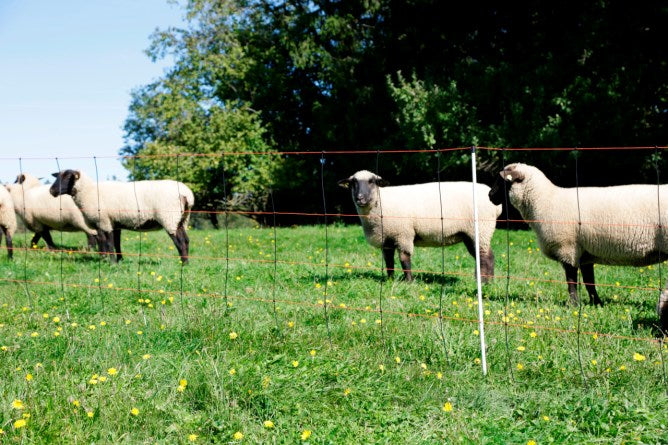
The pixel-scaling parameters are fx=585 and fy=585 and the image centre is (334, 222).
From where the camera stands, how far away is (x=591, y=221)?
6777 millimetres

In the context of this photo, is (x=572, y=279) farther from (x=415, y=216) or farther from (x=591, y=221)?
(x=415, y=216)

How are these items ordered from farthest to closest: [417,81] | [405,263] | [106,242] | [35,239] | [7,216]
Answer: [417,81]
[35,239]
[7,216]
[106,242]
[405,263]

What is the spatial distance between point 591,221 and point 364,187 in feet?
10.1

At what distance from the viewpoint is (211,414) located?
368cm

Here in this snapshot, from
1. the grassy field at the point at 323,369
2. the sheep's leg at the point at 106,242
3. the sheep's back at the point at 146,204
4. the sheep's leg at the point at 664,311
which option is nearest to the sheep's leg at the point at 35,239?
the sheep's leg at the point at 106,242

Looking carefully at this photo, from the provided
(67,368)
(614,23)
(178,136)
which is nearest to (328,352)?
(67,368)

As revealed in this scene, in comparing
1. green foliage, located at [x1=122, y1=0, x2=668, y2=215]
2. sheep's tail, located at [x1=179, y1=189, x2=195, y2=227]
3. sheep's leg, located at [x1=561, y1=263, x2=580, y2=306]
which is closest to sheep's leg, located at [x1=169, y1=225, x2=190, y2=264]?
sheep's tail, located at [x1=179, y1=189, x2=195, y2=227]

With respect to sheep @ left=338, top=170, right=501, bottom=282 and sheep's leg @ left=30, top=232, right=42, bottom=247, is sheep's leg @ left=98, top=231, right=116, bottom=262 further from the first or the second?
sheep @ left=338, top=170, right=501, bottom=282

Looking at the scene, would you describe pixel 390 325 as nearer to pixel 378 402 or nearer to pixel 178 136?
pixel 378 402

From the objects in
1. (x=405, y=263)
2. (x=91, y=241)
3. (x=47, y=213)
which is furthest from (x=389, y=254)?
(x=47, y=213)

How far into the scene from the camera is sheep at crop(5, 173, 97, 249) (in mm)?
12461

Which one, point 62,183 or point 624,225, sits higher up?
point 62,183

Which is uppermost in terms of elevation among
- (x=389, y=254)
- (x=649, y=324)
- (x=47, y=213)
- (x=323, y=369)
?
(x=47, y=213)

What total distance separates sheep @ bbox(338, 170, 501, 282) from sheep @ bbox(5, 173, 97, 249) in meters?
6.70
